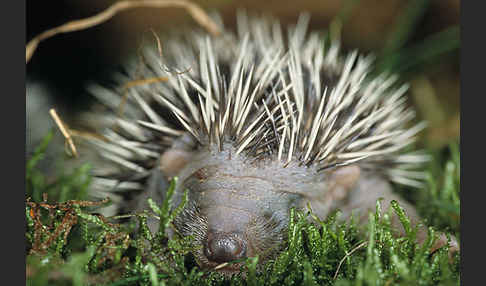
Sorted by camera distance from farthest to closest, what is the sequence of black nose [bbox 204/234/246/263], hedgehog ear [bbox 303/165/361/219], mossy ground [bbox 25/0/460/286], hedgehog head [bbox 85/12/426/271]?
hedgehog ear [bbox 303/165/361/219] < hedgehog head [bbox 85/12/426/271] < black nose [bbox 204/234/246/263] < mossy ground [bbox 25/0/460/286]

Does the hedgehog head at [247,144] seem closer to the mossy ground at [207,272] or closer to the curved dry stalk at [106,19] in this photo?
the mossy ground at [207,272]

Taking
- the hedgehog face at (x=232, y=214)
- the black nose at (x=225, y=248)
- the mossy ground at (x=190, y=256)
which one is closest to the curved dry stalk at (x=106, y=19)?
the mossy ground at (x=190, y=256)

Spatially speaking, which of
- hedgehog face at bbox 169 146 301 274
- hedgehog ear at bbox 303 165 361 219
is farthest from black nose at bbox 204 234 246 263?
hedgehog ear at bbox 303 165 361 219

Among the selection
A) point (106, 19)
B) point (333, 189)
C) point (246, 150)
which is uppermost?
point (106, 19)

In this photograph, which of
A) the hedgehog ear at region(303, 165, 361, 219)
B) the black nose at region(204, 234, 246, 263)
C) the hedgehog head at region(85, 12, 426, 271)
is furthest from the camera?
the hedgehog ear at region(303, 165, 361, 219)

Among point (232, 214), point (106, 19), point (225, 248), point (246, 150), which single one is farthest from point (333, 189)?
point (106, 19)

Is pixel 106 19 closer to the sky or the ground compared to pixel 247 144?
closer to the sky

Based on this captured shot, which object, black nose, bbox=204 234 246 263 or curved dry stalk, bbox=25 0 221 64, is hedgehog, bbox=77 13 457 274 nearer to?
black nose, bbox=204 234 246 263

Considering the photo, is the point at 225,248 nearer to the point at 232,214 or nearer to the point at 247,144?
the point at 232,214
